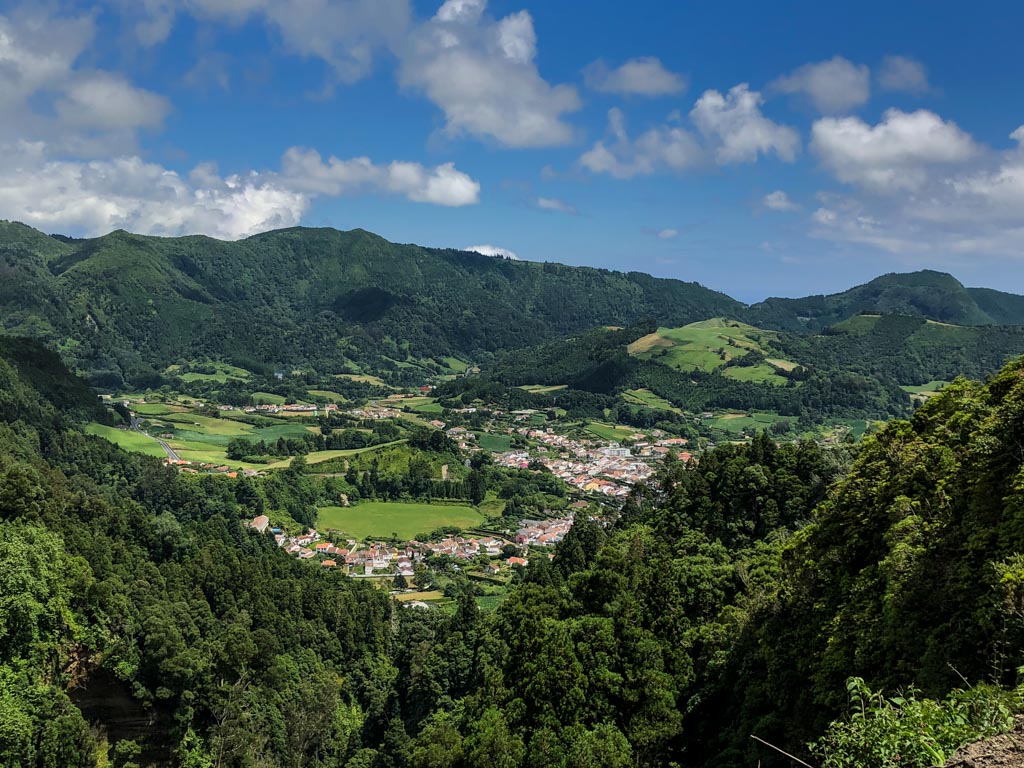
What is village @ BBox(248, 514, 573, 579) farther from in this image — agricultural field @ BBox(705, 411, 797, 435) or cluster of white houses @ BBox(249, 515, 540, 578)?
agricultural field @ BBox(705, 411, 797, 435)

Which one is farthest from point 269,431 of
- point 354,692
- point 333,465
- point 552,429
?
point 354,692

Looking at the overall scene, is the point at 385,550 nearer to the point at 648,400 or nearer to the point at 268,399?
the point at 648,400

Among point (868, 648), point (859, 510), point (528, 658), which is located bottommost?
point (528, 658)

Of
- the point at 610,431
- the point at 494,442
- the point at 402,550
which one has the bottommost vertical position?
the point at 402,550

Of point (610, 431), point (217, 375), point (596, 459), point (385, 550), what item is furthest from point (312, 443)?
point (217, 375)

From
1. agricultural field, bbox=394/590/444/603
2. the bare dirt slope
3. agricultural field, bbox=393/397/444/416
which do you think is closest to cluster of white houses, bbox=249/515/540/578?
agricultural field, bbox=394/590/444/603

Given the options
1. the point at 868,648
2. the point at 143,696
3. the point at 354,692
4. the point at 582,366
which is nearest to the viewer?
the point at 868,648

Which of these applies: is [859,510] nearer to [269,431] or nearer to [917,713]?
[917,713]
